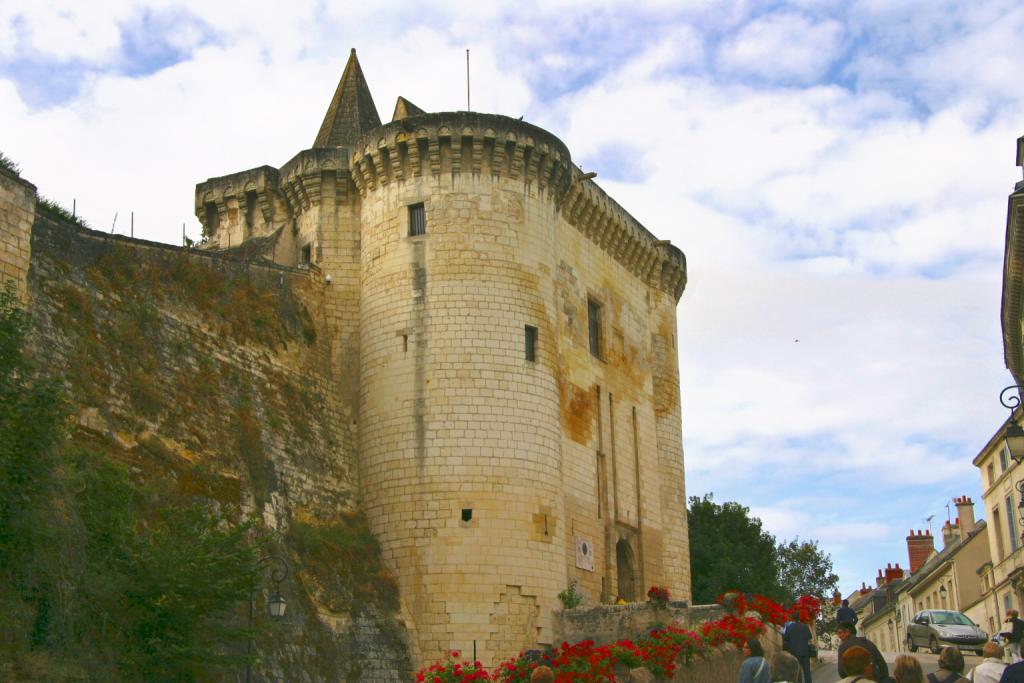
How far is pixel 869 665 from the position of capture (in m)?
8.61

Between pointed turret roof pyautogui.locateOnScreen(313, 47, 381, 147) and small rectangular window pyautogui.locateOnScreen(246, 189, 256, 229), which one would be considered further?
pointed turret roof pyautogui.locateOnScreen(313, 47, 381, 147)

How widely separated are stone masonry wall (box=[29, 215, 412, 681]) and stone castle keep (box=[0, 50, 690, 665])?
595 mm

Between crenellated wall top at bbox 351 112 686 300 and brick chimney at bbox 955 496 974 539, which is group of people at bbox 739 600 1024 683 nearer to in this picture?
crenellated wall top at bbox 351 112 686 300

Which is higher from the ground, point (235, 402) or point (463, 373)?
point (463, 373)

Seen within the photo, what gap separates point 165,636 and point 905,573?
65.3 meters

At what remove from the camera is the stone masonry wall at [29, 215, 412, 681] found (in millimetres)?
20469

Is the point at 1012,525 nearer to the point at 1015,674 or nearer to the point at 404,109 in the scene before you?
the point at 404,109

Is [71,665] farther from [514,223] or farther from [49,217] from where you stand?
[514,223]

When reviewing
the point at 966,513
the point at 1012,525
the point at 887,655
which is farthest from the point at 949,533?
the point at 887,655

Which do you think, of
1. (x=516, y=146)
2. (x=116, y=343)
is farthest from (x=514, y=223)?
(x=116, y=343)

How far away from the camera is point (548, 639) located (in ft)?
80.4

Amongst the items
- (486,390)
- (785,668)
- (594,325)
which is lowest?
(785,668)

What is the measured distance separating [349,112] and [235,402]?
10.9m

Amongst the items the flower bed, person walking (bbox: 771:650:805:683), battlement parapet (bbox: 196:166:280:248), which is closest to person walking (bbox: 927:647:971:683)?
person walking (bbox: 771:650:805:683)
